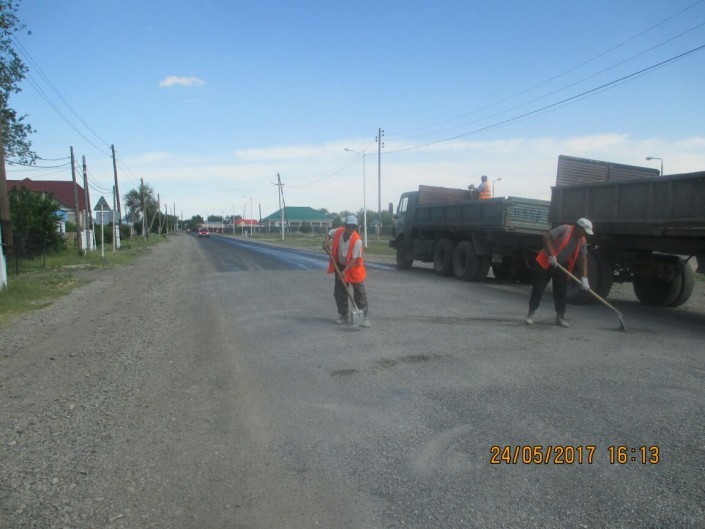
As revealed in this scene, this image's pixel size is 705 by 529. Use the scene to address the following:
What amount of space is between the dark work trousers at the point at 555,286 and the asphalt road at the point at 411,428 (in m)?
0.34

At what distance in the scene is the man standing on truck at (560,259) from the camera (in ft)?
26.7

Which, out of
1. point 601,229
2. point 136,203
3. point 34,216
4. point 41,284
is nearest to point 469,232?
point 601,229

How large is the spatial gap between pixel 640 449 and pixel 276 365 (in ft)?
12.2

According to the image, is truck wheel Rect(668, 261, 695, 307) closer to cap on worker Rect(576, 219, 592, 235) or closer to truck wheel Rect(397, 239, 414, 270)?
cap on worker Rect(576, 219, 592, 235)

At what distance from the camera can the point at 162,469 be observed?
374cm

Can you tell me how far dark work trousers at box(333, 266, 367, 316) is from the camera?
27.1 ft

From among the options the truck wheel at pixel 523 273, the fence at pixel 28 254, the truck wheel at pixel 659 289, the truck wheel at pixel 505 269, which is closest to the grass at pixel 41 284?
the fence at pixel 28 254

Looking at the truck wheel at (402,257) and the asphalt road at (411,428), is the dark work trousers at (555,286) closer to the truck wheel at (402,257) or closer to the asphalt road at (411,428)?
the asphalt road at (411,428)

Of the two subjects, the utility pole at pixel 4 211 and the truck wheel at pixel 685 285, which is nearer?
the truck wheel at pixel 685 285

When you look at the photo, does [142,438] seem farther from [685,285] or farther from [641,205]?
[685,285]

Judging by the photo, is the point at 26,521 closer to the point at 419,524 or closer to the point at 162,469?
the point at 162,469

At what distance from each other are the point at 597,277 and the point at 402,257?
32.2 feet

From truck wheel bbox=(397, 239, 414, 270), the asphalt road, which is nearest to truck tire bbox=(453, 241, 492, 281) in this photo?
truck wheel bbox=(397, 239, 414, 270)

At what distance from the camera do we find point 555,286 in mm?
8227
